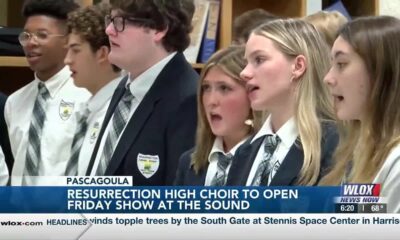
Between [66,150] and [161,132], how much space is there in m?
0.23

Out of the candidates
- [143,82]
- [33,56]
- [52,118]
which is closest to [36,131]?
[52,118]

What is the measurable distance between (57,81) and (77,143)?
0.50 feet

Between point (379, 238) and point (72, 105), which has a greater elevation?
point (72, 105)

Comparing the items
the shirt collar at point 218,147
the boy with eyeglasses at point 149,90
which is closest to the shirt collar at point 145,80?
the boy with eyeglasses at point 149,90

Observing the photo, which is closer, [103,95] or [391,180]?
[391,180]

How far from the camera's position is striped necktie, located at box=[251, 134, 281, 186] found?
7.13 ft

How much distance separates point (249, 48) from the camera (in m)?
2.19

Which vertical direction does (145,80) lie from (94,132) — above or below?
above

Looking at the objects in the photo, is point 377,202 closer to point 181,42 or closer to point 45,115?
point 181,42

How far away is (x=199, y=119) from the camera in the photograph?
2207 mm

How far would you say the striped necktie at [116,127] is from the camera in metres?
2.19

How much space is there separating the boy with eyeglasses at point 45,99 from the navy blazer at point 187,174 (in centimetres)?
26

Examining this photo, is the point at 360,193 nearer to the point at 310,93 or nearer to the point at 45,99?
the point at 310,93

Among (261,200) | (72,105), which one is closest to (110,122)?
(72,105)
